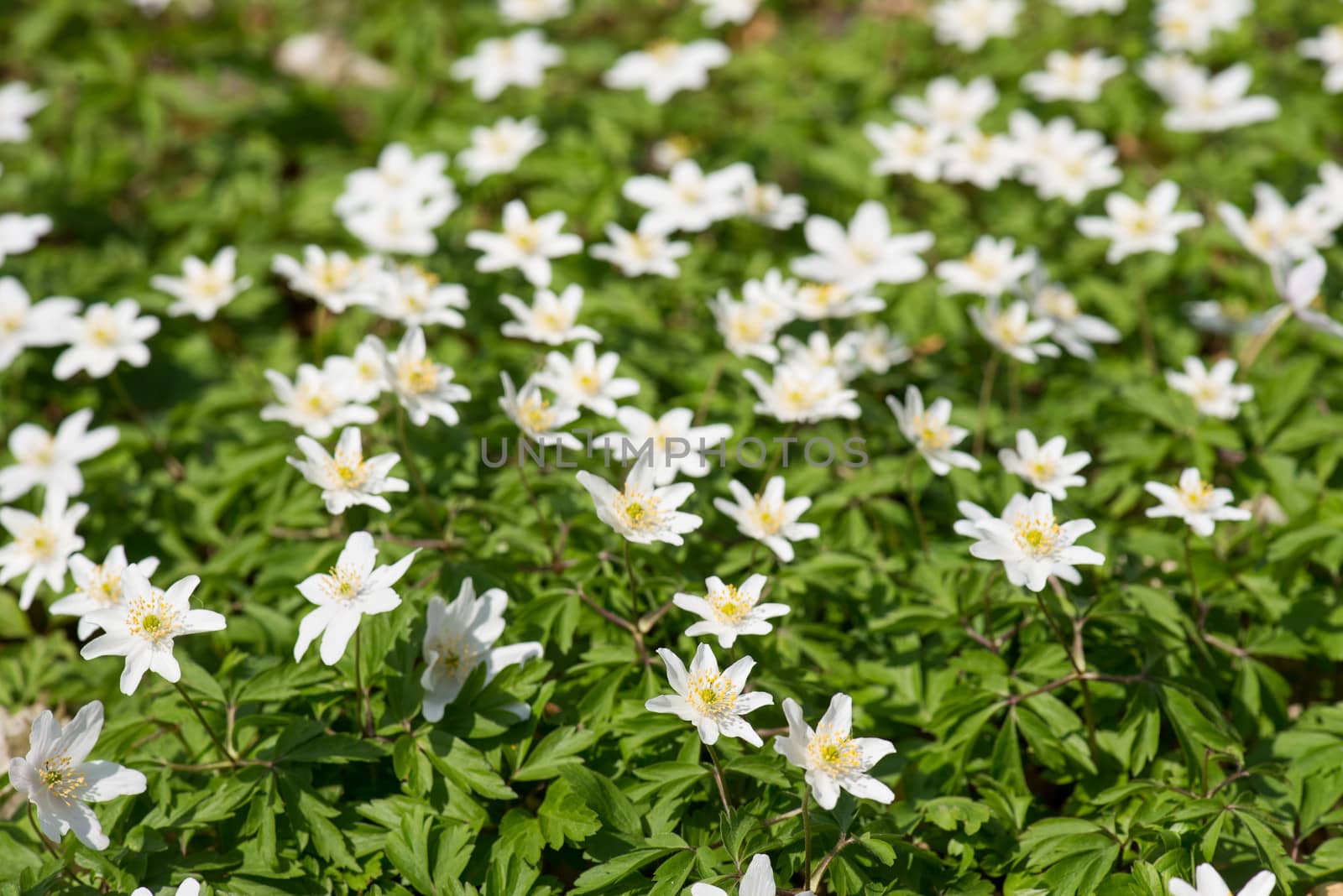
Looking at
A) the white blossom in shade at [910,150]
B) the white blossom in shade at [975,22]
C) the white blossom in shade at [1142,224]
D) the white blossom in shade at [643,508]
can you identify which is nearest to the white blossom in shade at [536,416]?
the white blossom in shade at [643,508]

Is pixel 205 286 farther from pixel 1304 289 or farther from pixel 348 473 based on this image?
pixel 1304 289

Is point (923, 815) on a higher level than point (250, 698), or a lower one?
lower

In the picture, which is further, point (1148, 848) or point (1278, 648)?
point (1278, 648)

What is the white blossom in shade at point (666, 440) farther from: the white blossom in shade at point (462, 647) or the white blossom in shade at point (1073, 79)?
the white blossom in shade at point (1073, 79)

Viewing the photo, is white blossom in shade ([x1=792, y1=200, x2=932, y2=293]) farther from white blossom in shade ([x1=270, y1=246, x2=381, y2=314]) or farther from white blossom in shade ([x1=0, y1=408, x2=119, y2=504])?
white blossom in shade ([x1=0, y1=408, x2=119, y2=504])

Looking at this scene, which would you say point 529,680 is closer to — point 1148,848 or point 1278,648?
point 1148,848

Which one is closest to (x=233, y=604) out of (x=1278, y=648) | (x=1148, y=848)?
(x=1148, y=848)

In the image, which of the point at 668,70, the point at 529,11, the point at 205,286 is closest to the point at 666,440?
the point at 205,286
